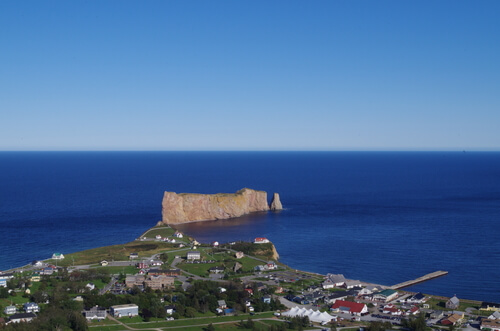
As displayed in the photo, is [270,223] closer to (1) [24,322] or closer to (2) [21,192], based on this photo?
(1) [24,322]

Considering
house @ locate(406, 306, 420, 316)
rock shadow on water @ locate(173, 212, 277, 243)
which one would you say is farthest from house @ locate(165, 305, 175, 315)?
rock shadow on water @ locate(173, 212, 277, 243)

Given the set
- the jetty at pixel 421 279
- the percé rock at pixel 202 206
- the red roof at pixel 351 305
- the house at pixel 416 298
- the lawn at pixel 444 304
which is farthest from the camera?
the percé rock at pixel 202 206

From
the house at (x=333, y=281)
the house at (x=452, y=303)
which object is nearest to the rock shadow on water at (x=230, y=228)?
the house at (x=333, y=281)

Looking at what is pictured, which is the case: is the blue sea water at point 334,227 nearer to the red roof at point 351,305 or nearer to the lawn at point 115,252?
the lawn at point 115,252

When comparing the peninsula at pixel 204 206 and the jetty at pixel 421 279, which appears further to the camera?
the peninsula at pixel 204 206

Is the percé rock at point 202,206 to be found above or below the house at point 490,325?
above

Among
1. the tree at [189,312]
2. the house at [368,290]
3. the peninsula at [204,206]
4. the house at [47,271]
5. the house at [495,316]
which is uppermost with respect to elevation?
the peninsula at [204,206]
